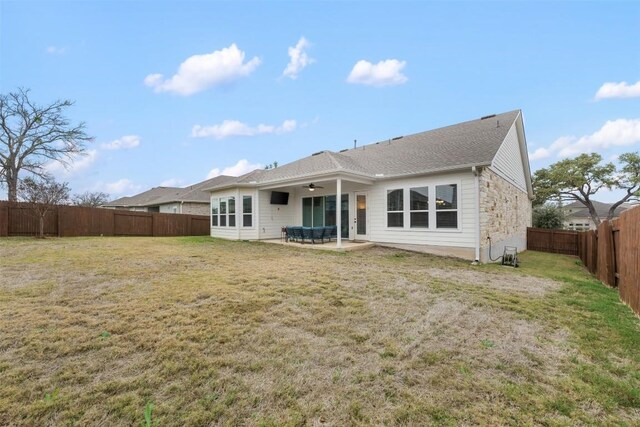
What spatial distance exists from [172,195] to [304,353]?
26.7m

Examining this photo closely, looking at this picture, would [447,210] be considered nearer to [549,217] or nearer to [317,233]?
[317,233]

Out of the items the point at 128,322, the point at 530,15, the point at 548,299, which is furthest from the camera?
the point at 530,15

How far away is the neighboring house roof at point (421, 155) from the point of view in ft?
34.4

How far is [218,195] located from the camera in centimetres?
1630

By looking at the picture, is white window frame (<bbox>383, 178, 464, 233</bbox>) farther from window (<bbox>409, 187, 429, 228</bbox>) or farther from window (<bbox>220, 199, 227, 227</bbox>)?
window (<bbox>220, 199, 227, 227</bbox>)

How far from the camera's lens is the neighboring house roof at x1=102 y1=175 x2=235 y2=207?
24223mm

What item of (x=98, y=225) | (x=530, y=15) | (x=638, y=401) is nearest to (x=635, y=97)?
(x=530, y=15)

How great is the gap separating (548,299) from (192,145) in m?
23.3

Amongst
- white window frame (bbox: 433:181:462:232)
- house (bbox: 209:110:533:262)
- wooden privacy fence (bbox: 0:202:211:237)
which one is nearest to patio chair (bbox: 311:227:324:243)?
house (bbox: 209:110:533:262)

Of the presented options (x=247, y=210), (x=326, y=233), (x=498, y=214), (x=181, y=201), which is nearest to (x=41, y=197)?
(x=181, y=201)

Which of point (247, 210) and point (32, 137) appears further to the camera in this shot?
point (32, 137)

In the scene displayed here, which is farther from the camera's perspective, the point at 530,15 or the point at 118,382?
the point at 530,15

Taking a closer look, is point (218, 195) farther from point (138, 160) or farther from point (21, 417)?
point (21, 417)

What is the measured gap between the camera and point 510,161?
43.1ft
